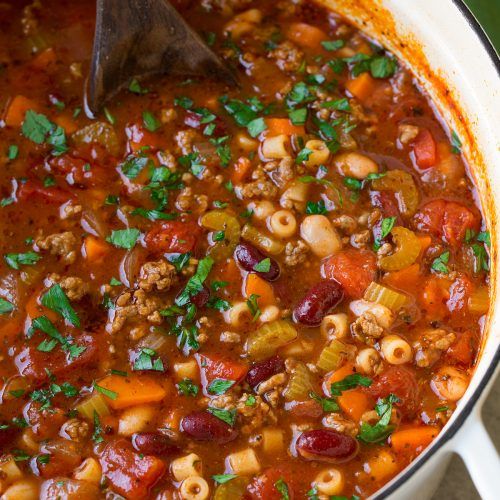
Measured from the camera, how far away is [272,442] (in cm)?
370

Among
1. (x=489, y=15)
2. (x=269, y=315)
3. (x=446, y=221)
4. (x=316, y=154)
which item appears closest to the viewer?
(x=269, y=315)

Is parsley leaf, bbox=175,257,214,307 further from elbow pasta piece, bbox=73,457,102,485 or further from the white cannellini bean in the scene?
elbow pasta piece, bbox=73,457,102,485

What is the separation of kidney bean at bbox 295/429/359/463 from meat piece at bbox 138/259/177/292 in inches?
35.6

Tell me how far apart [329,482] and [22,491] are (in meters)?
1.26

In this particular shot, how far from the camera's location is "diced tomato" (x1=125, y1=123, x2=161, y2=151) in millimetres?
4355

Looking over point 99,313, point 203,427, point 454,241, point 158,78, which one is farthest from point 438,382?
point 158,78

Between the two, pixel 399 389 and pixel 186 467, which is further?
pixel 399 389

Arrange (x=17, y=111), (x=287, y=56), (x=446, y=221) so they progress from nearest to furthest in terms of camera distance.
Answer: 1. (x=446, y=221)
2. (x=17, y=111)
3. (x=287, y=56)

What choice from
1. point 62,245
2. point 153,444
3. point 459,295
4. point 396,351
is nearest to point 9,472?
point 153,444

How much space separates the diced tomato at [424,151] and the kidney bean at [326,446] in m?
1.42

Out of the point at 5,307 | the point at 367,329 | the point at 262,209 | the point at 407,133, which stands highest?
the point at 407,133

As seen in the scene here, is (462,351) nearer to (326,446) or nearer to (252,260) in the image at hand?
(326,446)

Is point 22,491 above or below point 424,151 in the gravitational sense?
below

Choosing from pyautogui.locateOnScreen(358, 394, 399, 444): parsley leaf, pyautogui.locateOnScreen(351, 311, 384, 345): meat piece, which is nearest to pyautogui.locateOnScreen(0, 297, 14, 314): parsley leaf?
pyautogui.locateOnScreen(351, 311, 384, 345): meat piece
